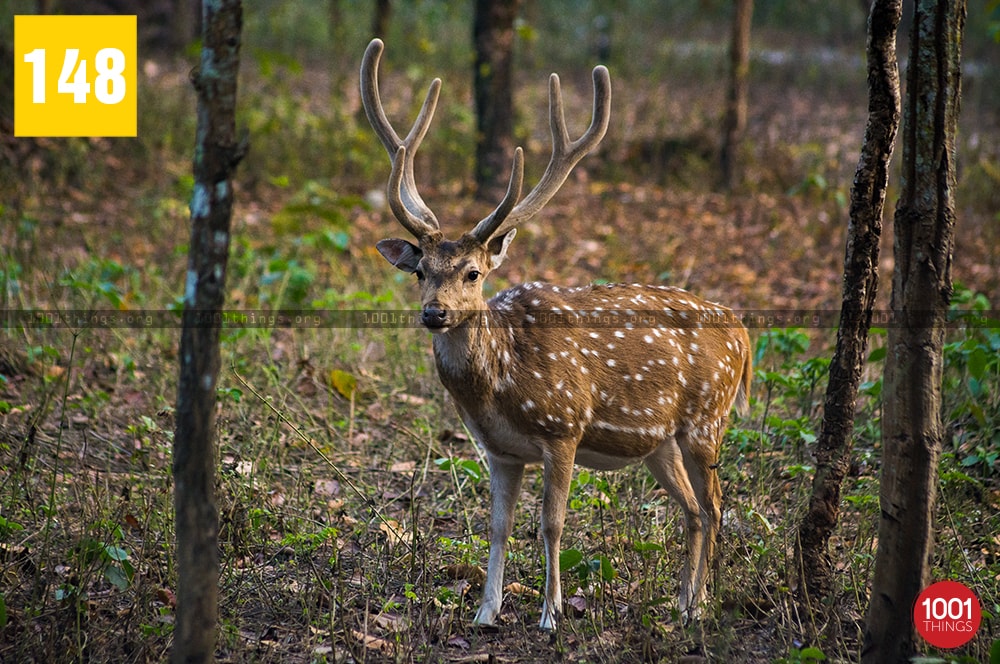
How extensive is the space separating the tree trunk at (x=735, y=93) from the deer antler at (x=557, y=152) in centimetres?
848

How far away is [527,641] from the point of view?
4332 mm

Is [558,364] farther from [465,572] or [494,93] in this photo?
[494,93]

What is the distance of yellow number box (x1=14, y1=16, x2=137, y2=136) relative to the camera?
912cm

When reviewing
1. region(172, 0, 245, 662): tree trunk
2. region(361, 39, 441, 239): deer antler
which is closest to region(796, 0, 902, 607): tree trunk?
region(361, 39, 441, 239): deer antler

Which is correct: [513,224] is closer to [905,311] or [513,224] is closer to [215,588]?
[905,311]

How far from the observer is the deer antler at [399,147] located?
4.61m

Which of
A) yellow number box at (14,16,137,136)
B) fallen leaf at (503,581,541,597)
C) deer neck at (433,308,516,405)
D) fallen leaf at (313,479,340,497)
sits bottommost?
fallen leaf at (503,581,541,597)

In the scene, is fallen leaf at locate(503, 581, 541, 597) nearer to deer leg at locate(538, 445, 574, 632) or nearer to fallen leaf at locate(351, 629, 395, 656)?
deer leg at locate(538, 445, 574, 632)

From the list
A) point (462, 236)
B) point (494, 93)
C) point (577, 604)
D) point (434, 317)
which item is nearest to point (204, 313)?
point (434, 317)

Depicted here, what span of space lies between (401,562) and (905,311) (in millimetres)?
2594

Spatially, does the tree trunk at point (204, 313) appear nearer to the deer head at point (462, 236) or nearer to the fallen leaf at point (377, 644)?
the fallen leaf at point (377, 644)

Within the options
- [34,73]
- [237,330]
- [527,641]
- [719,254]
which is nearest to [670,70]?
[719,254]

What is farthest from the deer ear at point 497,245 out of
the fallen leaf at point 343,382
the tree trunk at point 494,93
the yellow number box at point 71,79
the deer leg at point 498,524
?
the tree trunk at point 494,93

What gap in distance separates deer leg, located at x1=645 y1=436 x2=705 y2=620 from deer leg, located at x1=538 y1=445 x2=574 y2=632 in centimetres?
66
